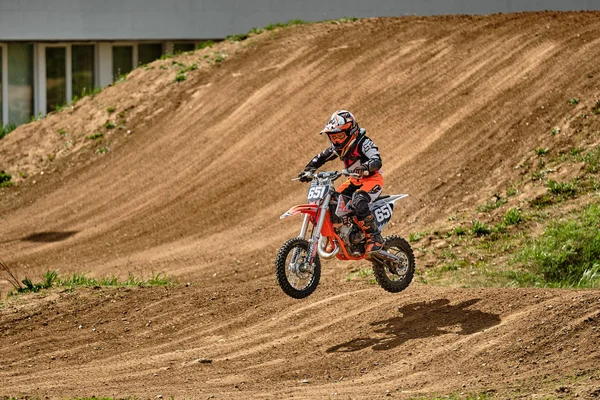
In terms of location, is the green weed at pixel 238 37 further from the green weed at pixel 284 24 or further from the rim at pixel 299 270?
the rim at pixel 299 270

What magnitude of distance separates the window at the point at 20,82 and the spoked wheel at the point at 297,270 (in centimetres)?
2100

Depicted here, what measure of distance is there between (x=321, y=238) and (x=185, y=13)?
2111cm

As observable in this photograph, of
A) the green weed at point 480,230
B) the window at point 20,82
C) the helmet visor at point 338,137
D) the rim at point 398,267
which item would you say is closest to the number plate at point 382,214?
the rim at point 398,267

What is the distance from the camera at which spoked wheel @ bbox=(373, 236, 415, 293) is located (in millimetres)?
12758

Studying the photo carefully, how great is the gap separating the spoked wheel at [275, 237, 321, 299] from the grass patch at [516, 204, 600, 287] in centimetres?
385

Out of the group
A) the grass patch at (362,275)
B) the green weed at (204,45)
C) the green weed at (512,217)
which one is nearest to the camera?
the grass patch at (362,275)

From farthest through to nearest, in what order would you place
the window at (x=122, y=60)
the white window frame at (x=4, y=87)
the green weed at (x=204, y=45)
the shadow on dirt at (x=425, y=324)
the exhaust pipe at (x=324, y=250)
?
the window at (x=122, y=60), the white window frame at (x=4, y=87), the green weed at (x=204, y=45), the exhaust pipe at (x=324, y=250), the shadow on dirt at (x=425, y=324)

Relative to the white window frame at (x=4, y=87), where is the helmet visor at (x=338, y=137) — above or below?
below

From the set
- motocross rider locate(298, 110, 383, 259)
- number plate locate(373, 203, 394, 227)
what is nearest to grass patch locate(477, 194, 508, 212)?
number plate locate(373, 203, 394, 227)

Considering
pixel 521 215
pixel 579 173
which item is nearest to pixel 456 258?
pixel 521 215

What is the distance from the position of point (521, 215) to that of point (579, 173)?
1489 millimetres

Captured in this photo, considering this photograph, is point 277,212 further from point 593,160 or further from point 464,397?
point 464,397

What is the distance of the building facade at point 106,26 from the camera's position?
1197 inches

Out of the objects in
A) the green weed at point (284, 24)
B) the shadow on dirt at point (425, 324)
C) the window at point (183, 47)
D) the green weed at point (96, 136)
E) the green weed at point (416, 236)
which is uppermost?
the green weed at point (284, 24)
